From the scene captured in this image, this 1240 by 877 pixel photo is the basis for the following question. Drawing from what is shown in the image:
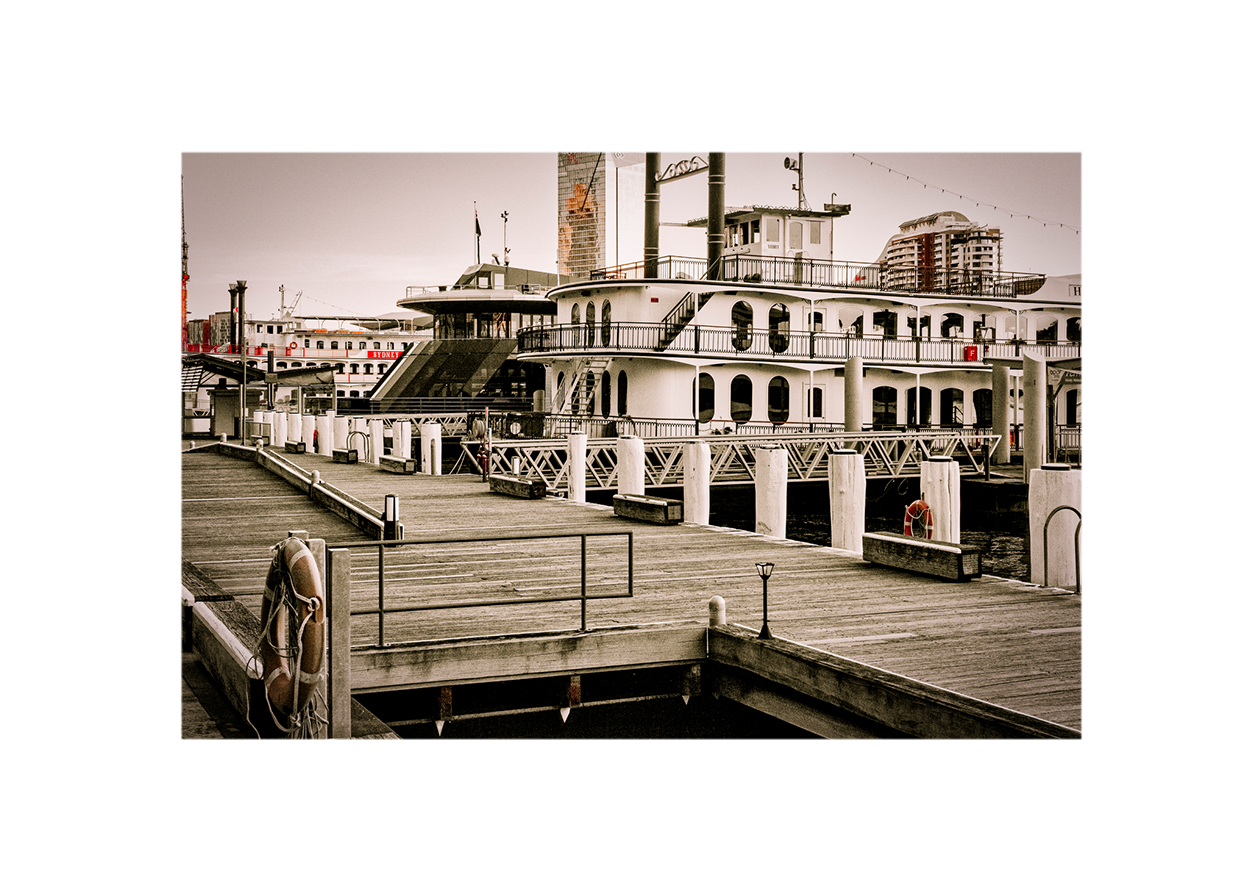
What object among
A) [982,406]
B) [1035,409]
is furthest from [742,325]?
[1035,409]

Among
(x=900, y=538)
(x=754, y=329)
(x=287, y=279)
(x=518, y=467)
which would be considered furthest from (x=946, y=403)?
(x=287, y=279)

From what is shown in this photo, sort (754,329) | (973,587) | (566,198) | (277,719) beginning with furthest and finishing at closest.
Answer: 1. (754,329)
2. (566,198)
3. (973,587)
4. (277,719)

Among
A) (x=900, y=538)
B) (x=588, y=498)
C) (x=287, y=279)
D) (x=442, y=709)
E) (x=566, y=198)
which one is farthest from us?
(x=588, y=498)

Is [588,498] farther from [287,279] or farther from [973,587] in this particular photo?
[973,587]

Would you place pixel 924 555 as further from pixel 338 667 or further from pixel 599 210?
pixel 599 210

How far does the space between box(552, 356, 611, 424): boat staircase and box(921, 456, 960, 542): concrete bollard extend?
12371mm

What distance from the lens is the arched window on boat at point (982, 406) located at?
19.0 meters

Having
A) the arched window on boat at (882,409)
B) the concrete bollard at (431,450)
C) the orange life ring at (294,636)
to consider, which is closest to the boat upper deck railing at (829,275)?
the arched window on boat at (882,409)

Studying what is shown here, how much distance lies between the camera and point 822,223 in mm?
25734

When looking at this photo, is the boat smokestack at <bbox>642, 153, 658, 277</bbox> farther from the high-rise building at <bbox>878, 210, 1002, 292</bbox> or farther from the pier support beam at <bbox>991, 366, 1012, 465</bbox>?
the pier support beam at <bbox>991, 366, 1012, 465</bbox>

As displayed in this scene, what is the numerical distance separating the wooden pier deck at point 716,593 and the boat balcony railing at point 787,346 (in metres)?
8.53

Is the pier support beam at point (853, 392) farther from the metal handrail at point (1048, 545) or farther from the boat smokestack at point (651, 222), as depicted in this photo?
the metal handrail at point (1048, 545)
